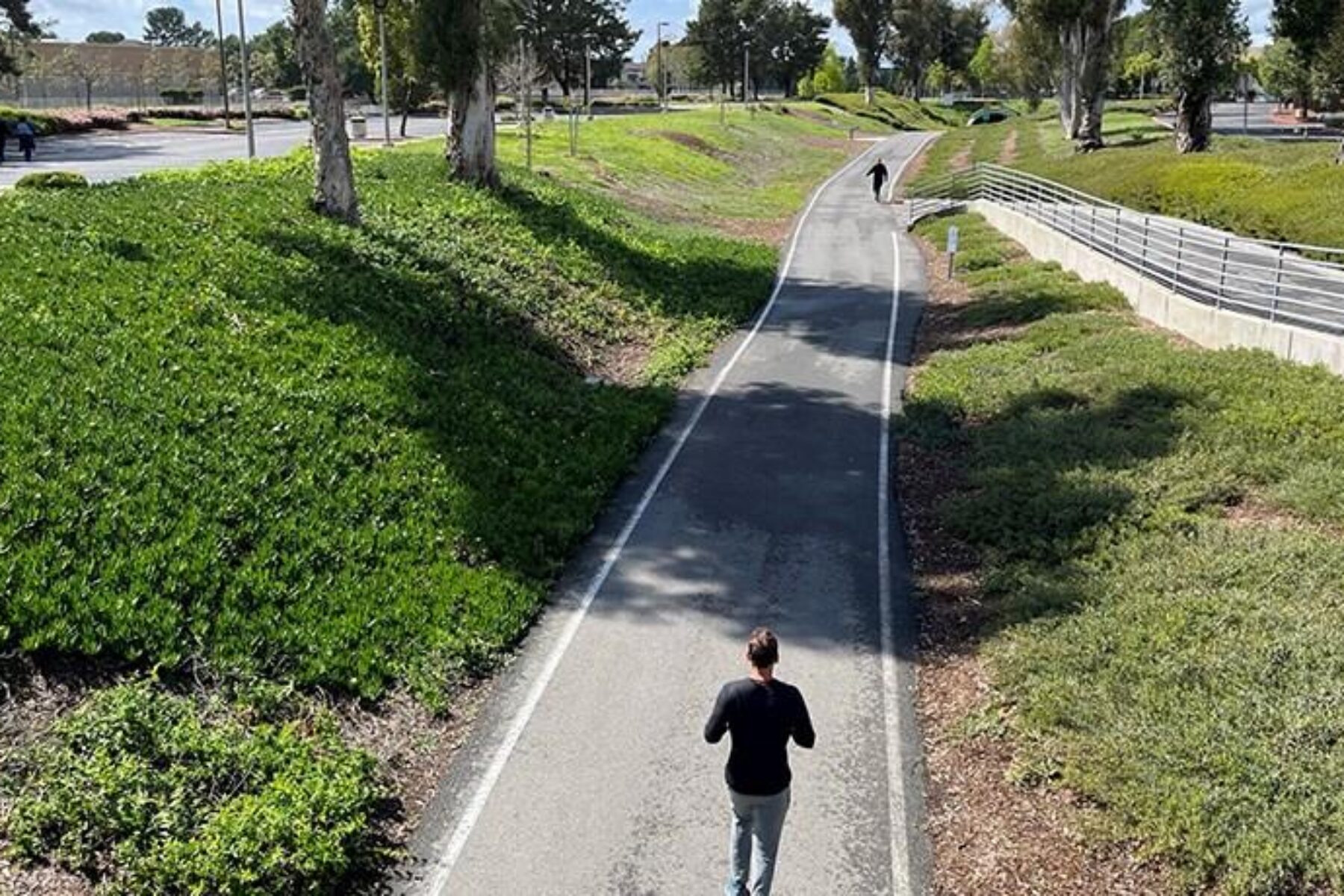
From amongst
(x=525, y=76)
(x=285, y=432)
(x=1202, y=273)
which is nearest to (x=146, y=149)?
(x=525, y=76)

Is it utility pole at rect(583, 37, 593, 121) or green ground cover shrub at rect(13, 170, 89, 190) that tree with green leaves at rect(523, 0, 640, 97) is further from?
green ground cover shrub at rect(13, 170, 89, 190)

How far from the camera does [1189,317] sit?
20.1 meters

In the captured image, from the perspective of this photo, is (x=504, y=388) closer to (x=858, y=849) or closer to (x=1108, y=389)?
(x=1108, y=389)

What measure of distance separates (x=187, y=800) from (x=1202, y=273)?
1977 centimetres

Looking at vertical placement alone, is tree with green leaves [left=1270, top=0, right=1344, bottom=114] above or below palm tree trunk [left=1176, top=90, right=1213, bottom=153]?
above

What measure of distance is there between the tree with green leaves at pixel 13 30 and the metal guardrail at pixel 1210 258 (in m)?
47.9

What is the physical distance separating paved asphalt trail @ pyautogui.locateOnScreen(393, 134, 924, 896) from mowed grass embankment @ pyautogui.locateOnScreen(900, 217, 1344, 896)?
914 mm

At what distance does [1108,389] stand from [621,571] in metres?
8.19

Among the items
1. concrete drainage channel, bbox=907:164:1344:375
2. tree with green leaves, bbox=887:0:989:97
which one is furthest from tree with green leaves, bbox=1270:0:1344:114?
tree with green leaves, bbox=887:0:989:97

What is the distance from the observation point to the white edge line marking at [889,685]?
8.11m

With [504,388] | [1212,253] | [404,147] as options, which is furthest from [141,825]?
[404,147]

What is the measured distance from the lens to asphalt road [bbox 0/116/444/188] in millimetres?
35125

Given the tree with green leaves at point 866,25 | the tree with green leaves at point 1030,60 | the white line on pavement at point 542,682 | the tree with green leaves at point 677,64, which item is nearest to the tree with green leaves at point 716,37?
the tree with green leaves at point 677,64

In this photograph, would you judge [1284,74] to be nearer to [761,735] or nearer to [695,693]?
[695,693]
